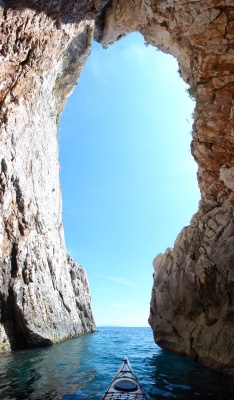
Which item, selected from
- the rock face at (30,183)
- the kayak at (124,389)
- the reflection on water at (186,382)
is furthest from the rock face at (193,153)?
the kayak at (124,389)

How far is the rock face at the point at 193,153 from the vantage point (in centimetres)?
1365

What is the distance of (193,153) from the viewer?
1677cm

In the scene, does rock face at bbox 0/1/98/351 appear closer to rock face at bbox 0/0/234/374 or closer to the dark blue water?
rock face at bbox 0/0/234/374

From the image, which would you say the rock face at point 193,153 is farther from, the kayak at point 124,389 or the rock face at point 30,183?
the kayak at point 124,389

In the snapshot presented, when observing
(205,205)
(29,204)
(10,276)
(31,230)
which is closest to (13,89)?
(29,204)

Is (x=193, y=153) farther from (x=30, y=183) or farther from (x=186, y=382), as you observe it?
(x=30, y=183)

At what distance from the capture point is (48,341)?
62.1 feet

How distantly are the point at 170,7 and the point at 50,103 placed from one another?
1546 cm

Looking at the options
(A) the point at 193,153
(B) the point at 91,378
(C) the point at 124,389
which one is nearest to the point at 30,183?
(A) the point at 193,153

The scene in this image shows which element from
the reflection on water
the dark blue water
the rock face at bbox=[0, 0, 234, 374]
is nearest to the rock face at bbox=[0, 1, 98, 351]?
the rock face at bbox=[0, 0, 234, 374]

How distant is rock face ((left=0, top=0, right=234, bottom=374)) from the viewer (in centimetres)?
1365

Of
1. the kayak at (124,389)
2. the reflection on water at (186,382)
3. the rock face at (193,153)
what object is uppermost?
the rock face at (193,153)

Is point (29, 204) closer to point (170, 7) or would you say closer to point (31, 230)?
point (31, 230)

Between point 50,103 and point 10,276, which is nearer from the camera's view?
point 10,276
